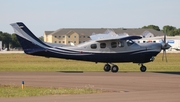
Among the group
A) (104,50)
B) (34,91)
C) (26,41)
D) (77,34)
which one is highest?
(77,34)

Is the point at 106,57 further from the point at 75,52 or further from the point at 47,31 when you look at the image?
the point at 47,31

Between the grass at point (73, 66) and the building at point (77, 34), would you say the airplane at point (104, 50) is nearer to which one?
the grass at point (73, 66)

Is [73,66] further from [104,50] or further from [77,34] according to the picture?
[77,34]

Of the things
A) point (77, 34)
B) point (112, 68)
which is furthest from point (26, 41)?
point (77, 34)

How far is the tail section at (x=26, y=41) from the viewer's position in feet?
112

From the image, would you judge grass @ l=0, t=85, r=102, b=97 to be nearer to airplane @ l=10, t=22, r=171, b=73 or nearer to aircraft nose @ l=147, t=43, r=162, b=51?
airplane @ l=10, t=22, r=171, b=73

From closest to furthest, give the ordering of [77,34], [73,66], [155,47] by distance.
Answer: [155,47] → [73,66] → [77,34]

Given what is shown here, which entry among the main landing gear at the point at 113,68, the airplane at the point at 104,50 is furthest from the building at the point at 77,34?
the airplane at the point at 104,50

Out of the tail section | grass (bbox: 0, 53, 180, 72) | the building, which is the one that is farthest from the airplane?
the building

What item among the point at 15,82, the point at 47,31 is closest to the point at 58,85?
the point at 15,82

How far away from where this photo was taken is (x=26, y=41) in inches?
1346

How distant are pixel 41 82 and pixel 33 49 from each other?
906 cm

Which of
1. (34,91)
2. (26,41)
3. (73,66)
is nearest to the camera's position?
(34,91)

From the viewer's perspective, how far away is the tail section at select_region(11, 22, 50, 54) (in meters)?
34.2
